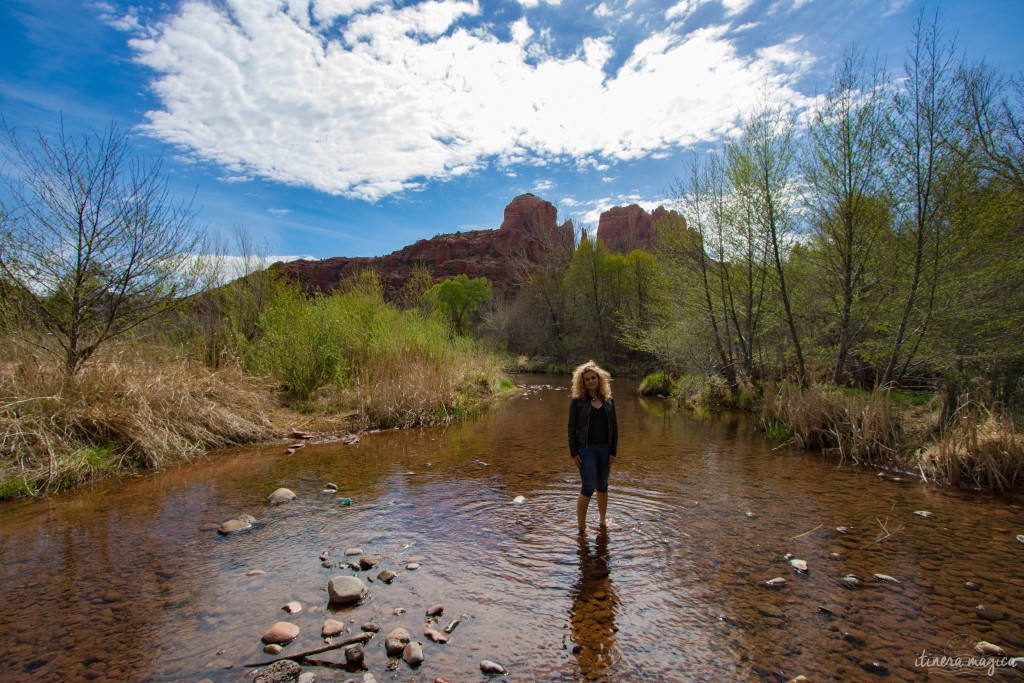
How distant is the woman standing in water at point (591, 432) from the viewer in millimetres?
5738

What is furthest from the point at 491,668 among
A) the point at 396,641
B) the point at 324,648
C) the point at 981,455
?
the point at 981,455

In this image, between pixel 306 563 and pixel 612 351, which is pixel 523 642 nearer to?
pixel 306 563

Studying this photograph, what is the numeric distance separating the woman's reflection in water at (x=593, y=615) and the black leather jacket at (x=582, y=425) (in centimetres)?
112

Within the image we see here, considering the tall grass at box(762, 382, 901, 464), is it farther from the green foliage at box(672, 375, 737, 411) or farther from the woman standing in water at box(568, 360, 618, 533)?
the woman standing in water at box(568, 360, 618, 533)

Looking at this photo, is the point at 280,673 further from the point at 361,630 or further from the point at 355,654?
the point at 361,630

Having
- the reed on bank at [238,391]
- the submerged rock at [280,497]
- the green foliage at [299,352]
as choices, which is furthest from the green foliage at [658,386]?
the submerged rock at [280,497]

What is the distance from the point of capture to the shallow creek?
3541 mm

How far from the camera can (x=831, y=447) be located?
10.7 meters

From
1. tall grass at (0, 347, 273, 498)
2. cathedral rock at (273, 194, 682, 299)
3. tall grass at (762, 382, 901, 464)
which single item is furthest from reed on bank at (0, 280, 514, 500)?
cathedral rock at (273, 194, 682, 299)

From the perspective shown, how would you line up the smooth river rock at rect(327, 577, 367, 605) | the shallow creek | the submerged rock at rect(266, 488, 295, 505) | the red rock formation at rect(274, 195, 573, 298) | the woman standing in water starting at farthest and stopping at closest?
the red rock formation at rect(274, 195, 573, 298), the submerged rock at rect(266, 488, 295, 505), the woman standing in water, the smooth river rock at rect(327, 577, 367, 605), the shallow creek

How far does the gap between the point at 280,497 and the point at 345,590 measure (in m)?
3.31

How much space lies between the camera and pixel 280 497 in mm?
7047

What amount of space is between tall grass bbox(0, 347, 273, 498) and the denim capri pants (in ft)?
24.6

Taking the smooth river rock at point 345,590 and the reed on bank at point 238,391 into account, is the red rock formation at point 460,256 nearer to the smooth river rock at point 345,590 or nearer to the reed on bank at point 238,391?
the reed on bank at point 238,391
